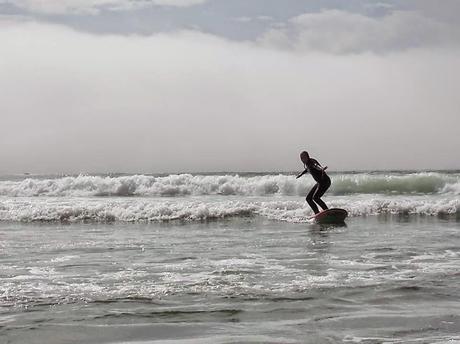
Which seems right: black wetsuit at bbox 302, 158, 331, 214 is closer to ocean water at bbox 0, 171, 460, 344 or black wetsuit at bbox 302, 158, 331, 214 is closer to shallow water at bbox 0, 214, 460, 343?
ocean water at bbox 0, 171, 460, 344

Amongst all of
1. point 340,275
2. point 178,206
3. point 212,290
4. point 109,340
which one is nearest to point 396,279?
point 340,275

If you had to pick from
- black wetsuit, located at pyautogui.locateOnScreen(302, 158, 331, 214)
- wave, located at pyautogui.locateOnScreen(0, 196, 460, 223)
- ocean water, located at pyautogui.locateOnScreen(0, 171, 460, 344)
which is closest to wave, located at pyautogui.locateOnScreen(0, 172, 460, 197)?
wave, located at pyautogui.locateOnScreen(0, 196, 460, 223)

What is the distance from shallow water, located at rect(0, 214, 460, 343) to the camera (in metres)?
5.01

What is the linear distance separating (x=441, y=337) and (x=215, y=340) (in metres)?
1.76

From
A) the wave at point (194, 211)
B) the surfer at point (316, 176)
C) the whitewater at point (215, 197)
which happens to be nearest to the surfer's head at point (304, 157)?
the surfer at point (316, 176)

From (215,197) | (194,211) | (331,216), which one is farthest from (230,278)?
(215,197)

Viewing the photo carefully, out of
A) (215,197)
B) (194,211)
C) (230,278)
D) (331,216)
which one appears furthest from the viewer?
(215,197)

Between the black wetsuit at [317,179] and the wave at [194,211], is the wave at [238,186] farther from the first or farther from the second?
the black wetsuit at [317,179]

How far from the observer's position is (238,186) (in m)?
31.3

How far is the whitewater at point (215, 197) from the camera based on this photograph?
60.0ft

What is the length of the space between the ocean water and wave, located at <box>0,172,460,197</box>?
38.2ft

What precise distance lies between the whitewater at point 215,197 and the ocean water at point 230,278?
21 centimetres

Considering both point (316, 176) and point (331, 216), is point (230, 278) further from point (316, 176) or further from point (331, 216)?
point (316, 176)

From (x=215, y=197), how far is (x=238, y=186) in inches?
130
